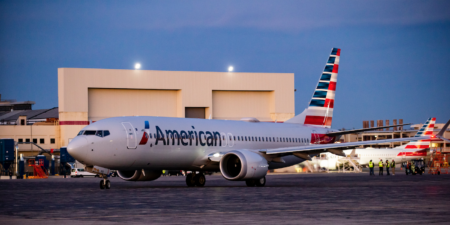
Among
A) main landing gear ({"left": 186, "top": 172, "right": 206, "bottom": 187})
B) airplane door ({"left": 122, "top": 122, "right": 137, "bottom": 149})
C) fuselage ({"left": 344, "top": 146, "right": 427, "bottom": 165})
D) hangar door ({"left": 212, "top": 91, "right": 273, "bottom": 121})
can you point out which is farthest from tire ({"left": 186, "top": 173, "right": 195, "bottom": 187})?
fuselage ({"left": 344, "top": 146, "right": 427, "bottom": 165})

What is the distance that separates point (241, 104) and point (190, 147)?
4383 centimetres

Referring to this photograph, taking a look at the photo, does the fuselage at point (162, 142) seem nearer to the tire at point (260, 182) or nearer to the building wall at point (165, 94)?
the tire at point (260, 182)

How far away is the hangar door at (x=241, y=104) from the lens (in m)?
72.4

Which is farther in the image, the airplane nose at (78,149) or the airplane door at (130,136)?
the airplane door at (130,136)

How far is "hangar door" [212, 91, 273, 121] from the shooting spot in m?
72.4

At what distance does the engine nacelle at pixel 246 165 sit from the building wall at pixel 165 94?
3866cm

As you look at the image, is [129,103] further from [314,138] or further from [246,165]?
[246,165]

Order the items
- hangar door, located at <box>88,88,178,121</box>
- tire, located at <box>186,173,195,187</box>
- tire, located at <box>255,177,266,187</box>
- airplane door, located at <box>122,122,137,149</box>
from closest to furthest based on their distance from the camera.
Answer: airplane door, located at <box>122,122,137,149</box> → tire, located at <box>255,177,266,187</box> → tire, located at <box>186,173,195,187</box> → hangar door, located at <box>88,88,178,121</box>

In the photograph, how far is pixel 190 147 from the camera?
29625 mm

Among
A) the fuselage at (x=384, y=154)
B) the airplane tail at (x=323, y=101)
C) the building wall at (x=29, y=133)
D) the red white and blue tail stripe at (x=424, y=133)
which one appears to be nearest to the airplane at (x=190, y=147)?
the airplane tail at (x=323, y=101)

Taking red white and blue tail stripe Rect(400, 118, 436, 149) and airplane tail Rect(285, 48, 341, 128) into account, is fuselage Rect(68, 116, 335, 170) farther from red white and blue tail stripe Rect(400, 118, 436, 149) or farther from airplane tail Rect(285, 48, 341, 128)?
red white and blue tail stripe Rect(400, 118, 436, 149)

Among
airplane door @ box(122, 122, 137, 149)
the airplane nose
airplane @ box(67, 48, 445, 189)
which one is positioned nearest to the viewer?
the airplane nose

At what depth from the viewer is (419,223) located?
12.0 m

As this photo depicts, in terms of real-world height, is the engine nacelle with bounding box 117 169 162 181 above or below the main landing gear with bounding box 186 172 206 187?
above
